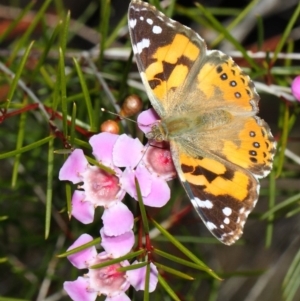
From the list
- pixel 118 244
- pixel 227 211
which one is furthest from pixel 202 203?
pixel 118 244

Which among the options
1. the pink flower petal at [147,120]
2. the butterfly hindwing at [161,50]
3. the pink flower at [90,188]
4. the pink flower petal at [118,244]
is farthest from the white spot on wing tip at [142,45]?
the pink flower petal at [118,244]

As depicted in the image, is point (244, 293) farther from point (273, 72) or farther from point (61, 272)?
point (273, 72)

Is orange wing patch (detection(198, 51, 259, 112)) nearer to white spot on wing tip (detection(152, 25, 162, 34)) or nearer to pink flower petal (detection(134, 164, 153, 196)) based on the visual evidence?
white spot on wing tip (detection(152, 25, 162, 34))

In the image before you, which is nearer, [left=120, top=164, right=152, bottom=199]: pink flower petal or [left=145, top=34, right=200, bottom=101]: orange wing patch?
[left=120, top=164, right=152, bottom=199]: pink flower petal

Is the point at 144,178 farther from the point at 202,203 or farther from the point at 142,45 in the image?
the point at 142,45

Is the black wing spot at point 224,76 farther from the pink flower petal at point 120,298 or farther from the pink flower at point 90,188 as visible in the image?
the pink flower petal at point 120,298

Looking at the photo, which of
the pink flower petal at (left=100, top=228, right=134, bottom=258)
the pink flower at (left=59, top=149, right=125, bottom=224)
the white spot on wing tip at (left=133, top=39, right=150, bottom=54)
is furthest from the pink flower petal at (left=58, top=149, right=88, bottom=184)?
the white spot on wing tip at (left=133, top=39, right=150, bottom=54)
